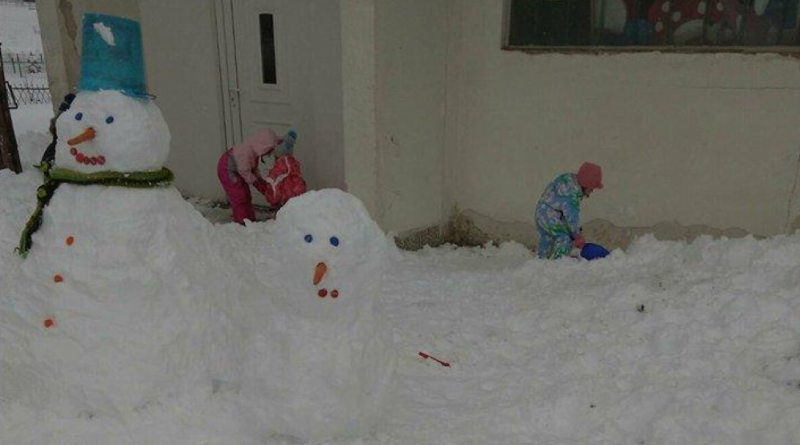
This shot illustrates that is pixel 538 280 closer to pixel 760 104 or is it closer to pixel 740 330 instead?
pixel 740 330

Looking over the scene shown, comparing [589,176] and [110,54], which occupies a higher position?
[110,54]

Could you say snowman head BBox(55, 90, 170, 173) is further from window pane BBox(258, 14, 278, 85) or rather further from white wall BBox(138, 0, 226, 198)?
white wall BBox(138, 0, 226, 198)

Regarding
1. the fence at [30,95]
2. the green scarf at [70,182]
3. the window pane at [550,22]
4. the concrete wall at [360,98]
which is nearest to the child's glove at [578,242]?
the concrete wall at [360,98]

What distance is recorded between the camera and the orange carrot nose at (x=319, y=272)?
2.37 m

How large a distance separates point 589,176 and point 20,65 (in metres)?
24.6

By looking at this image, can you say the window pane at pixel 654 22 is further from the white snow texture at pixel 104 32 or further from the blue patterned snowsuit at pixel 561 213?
the white snow texture at pixel 104 32

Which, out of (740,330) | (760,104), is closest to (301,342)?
(740,330)

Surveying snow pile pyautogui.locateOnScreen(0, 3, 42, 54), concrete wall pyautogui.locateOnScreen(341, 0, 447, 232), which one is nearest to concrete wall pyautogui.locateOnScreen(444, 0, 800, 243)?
concrete wall pyautogui.locateOnScreen(341, 0, 447, 232)

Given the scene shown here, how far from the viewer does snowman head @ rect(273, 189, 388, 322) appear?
7.97ft

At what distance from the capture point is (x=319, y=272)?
2.38 m

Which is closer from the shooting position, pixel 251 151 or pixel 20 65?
pixel 251 151

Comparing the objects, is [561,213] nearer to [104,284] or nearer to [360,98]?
[360,98]

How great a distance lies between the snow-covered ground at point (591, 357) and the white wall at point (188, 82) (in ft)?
9.82

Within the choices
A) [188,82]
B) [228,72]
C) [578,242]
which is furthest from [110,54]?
[188,82]
